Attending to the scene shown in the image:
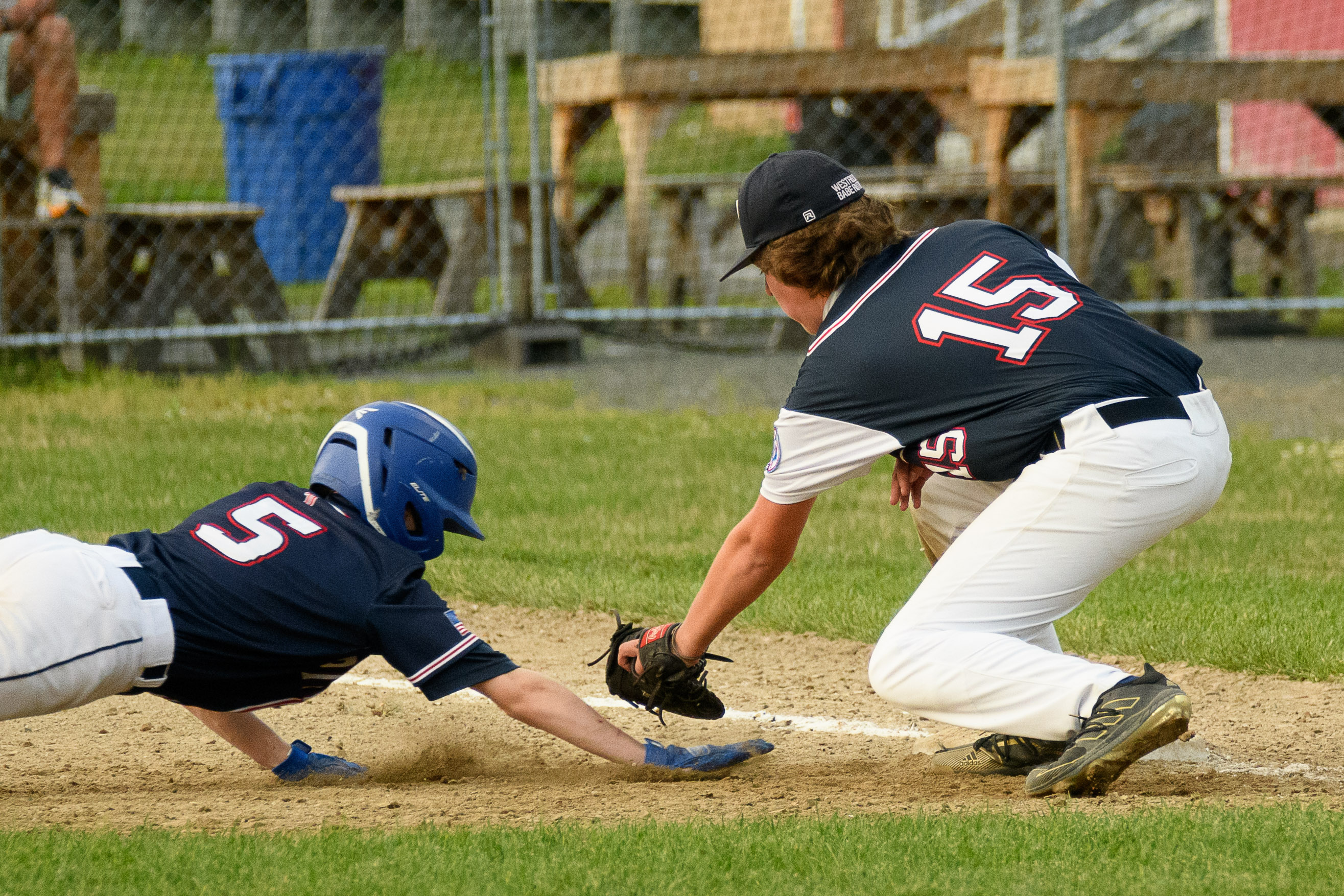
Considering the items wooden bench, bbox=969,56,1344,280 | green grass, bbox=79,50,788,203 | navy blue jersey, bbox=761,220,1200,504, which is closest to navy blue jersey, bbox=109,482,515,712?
navy blue jersey, bbox=761,220,1200,504

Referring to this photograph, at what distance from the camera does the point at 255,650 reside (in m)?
3.50

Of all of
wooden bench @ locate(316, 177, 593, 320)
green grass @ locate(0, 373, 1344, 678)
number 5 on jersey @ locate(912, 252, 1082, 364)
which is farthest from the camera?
wooden bench @ locate(316, 177, 593, 320)

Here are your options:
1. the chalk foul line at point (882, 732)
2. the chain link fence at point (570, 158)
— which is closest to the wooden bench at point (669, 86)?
the chain link fence at point (570, 158)

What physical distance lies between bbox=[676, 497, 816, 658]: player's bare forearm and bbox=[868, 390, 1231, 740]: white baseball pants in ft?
1.02

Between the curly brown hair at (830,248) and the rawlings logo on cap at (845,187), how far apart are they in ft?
0.09

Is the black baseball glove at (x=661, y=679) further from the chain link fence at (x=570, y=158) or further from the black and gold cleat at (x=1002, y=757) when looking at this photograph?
the chain link fence at (x=570, y=158)

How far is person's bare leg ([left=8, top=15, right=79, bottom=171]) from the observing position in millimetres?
10133

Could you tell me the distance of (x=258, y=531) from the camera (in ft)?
11.7

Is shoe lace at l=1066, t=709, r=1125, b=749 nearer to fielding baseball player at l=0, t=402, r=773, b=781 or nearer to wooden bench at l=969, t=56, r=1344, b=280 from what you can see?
fielding baseball player at l=0, t=402, r=773, b=781

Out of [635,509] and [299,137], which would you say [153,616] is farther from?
[299,137]

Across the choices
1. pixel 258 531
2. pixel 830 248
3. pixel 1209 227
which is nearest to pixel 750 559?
pixel 830 248

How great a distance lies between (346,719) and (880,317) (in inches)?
89.1

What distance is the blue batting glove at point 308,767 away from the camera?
Result: 3.98 m

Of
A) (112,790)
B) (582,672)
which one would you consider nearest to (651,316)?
(582,672)
